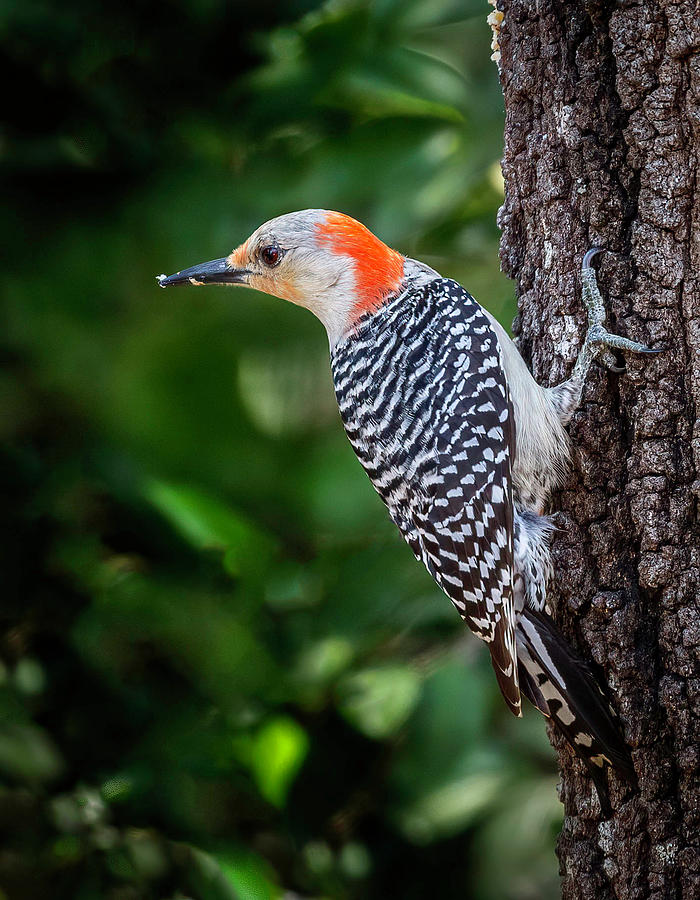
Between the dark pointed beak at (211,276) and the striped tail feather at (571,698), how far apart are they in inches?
38.6

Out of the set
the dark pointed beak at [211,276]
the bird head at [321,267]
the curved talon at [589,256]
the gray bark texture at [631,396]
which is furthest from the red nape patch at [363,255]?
the curved talon at [589,256]

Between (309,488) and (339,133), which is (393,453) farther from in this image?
(339,133)

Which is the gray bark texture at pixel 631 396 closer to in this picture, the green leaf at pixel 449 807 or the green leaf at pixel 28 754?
the green leaf at pixel 449 807

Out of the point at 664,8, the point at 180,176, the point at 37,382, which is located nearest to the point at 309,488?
the point at 37,382

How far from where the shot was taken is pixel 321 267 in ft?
6.16

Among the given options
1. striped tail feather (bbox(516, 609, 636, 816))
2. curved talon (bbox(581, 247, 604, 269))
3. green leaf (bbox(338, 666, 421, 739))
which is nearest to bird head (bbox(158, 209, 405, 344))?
curved talon (bbox(581, 247, 604, 269))

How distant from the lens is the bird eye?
6.21 ft

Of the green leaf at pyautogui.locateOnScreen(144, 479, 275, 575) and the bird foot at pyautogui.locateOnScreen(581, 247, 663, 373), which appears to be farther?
the green leaf at pyautogui.locateOnScreen(144, 479, 275, 575)

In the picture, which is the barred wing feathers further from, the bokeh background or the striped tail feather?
the bokeh background

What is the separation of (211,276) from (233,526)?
696 millimetres

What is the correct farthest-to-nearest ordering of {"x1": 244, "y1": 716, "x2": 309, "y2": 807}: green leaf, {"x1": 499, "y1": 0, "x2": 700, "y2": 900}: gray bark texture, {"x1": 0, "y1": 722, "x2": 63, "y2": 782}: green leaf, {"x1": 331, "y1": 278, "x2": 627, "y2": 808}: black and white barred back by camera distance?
{"x1": 244, "y1": 716, "x2": 309, "y2": 807}: green leaf < {"x1": 0, "y1": 722, "x2": 63, "y2": 782}: green leaf < {"x1": 331, "y1": 278, "x2": 627, "y2": 808}: black and white barred back < {"x1": 499, "y1": 0, "x2": 700, "y2": 900}: gray bark texture

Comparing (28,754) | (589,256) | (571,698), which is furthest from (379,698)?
(589,256)

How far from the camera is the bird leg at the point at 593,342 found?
1.54 m

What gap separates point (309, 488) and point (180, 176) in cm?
98
